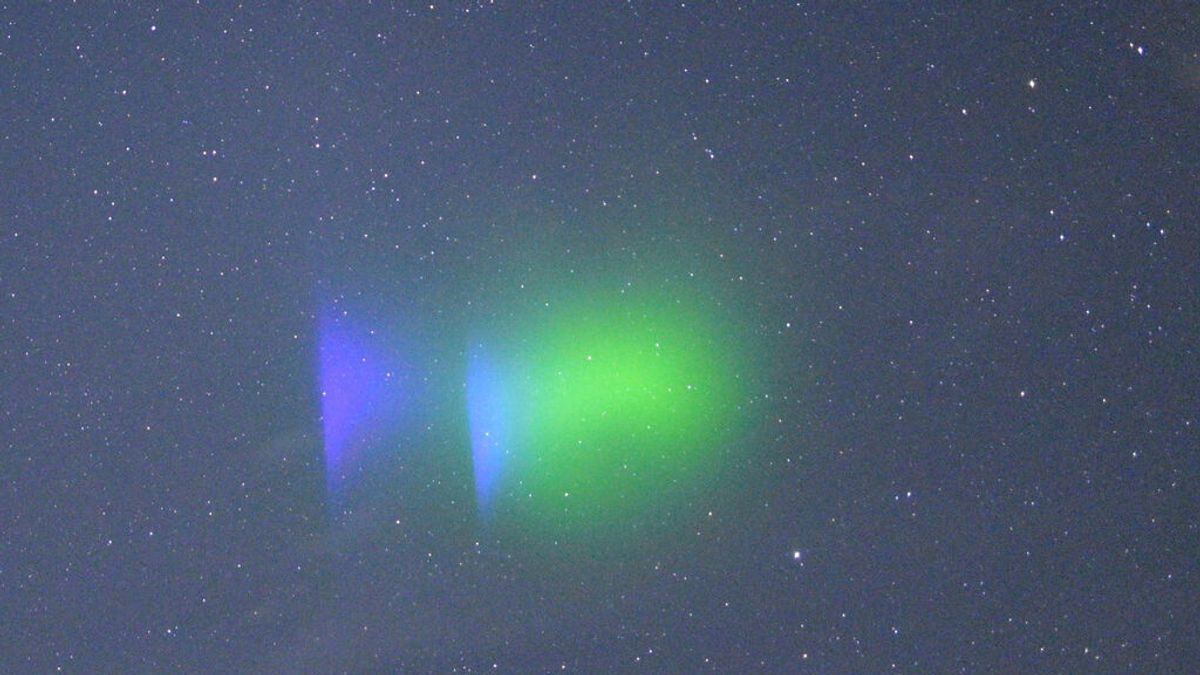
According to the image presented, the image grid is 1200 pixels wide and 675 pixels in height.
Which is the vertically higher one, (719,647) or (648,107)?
(648,107)

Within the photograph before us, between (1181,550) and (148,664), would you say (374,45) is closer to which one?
(148,664)

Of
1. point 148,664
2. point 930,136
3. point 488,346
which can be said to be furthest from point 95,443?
point 930,136

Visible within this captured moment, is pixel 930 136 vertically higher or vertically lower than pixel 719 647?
higher

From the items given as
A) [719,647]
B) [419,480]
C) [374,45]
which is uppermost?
[374,45]

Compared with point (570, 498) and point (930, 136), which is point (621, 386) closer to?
point (570, 498)

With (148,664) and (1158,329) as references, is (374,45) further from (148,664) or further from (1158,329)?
(1158,329)

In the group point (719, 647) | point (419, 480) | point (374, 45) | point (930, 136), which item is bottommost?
point (719, 647)

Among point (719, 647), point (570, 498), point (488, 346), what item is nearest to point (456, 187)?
point (488, 346)

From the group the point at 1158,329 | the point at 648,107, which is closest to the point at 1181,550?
the point at 1158,329
